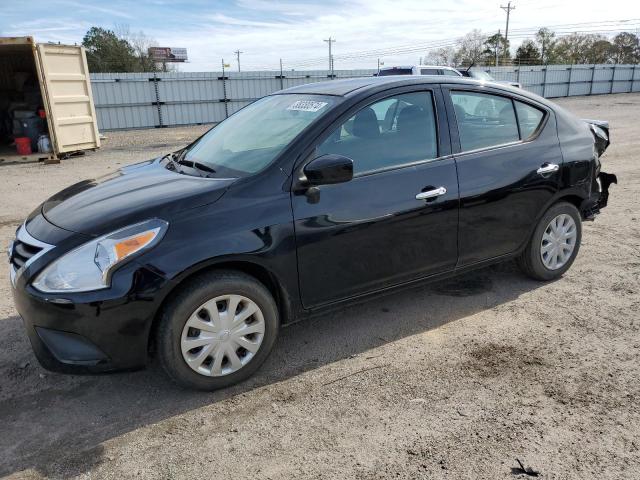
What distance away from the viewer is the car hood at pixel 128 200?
2.82 metres

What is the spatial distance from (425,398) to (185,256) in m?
1.57

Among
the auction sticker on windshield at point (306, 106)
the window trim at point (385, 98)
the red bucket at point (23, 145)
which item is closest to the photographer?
the window trim at point (385, 98)

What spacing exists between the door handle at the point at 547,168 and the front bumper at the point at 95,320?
119 inches

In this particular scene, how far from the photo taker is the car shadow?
2.60 meters

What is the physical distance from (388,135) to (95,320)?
7.11 feet

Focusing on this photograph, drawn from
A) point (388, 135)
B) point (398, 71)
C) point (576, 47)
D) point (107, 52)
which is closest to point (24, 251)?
point (388, 135)

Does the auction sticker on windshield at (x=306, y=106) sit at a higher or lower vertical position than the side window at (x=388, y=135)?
higher

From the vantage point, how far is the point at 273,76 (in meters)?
22.5

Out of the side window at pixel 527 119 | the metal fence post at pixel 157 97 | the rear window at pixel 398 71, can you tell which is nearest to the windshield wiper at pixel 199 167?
the side window at pixel 527 119

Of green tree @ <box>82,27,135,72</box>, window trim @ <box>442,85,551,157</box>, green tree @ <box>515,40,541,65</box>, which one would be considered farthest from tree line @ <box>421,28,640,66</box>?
window trim @ <box>442,85,551,157</box>

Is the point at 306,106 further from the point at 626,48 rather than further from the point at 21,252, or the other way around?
the point at 626,48

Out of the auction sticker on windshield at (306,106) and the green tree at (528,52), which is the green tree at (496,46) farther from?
the auction sticker on windshield at (306,106)

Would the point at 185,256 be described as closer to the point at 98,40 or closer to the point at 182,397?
the point at 182,397

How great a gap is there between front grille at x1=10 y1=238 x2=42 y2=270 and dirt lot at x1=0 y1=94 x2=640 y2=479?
79 centimetres
